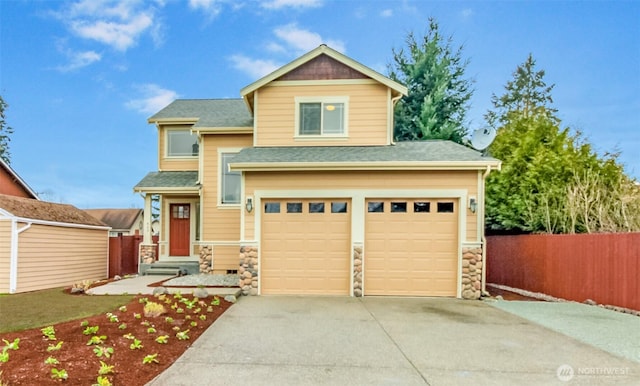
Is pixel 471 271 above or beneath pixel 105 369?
above

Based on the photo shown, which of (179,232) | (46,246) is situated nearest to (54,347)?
(46,246)

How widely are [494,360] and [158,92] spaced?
2496 cm

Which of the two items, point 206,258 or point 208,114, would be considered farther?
point 208,114

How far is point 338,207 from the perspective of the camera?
8320 mm

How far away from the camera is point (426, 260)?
808 cm

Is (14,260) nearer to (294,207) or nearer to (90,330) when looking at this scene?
(90,330)

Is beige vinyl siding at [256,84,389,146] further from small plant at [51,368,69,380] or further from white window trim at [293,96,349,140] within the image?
small plant at [51,368,69,380]

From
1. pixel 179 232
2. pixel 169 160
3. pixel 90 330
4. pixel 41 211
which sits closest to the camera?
pixel 90 330

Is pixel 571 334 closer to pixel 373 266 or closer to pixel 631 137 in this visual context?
pixel 373 266

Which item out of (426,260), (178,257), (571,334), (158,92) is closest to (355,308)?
(426,260)

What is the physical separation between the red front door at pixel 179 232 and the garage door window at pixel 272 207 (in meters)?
5.21

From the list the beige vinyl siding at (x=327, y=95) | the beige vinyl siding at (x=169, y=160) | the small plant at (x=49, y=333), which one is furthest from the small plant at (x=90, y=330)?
the beige vinyl siding at (x=169, y=160)

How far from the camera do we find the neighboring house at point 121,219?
2991cm

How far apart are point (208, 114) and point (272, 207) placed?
19.2 feet
